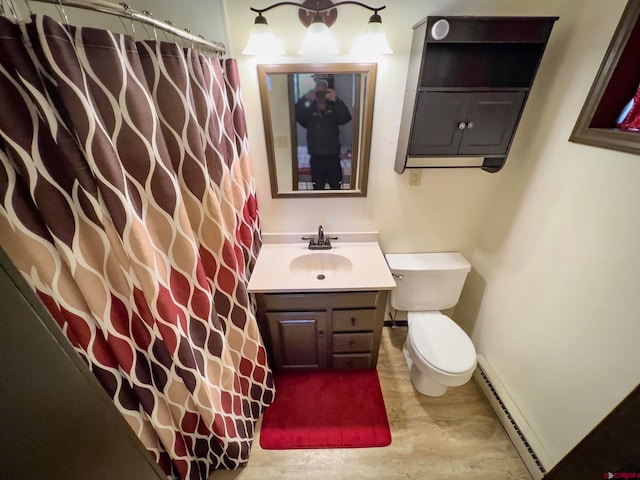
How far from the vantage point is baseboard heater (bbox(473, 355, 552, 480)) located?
1188 millimetres

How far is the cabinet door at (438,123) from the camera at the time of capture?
1149 mm

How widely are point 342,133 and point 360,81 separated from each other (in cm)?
25

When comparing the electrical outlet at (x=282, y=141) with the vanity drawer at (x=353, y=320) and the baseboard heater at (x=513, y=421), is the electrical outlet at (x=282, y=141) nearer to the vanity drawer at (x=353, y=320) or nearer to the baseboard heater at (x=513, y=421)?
the vanity drawer at (x=353, y=320)

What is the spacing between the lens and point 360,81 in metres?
1.26

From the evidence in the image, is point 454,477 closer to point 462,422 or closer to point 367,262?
point 462,422

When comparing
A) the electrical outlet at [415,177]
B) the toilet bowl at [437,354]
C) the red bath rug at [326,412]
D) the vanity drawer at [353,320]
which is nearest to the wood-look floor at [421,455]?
the red bath rug at [326,412]

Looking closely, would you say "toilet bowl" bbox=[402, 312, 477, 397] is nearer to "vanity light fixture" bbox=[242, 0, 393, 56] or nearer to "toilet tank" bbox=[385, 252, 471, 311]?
"toilet tank" bbox=[385, 252, 471, 311]

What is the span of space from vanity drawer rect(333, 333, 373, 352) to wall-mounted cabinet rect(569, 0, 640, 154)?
1.31 metres

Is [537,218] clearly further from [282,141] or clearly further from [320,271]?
[282,141]

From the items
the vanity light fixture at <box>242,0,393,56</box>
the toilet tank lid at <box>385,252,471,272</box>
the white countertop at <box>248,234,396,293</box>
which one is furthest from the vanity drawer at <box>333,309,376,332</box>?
the vanity light fixture at <box>242,0,393,56</box>

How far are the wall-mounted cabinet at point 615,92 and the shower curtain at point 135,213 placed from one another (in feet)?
4.60

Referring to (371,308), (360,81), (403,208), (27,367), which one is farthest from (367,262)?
(27,367)

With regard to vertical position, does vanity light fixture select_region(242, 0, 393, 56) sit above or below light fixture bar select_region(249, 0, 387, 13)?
below

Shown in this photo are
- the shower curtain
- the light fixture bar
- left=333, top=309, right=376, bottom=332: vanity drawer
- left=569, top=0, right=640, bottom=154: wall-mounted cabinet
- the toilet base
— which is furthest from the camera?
the toilet base
